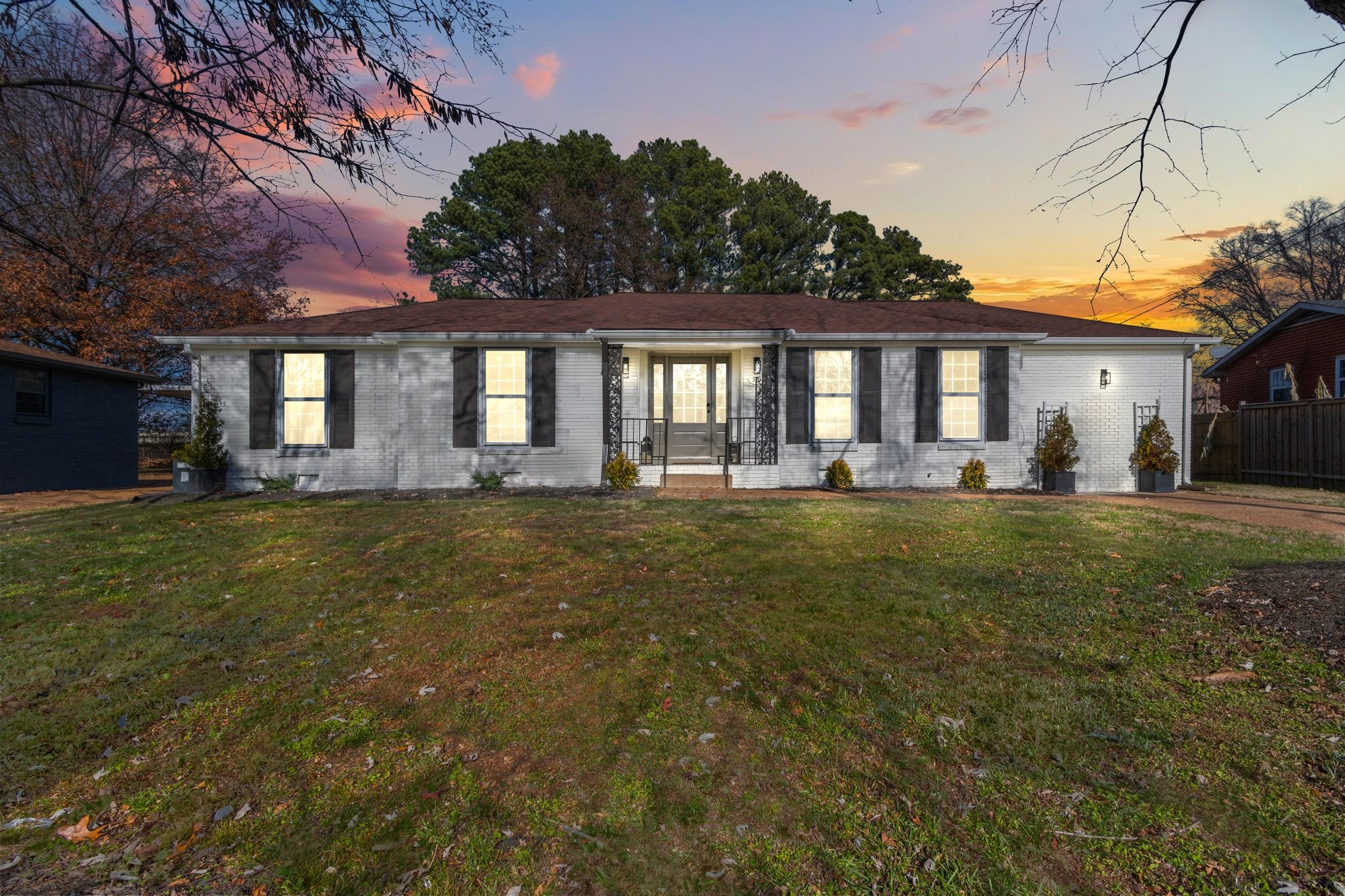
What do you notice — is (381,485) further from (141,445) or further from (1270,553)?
(141,445)

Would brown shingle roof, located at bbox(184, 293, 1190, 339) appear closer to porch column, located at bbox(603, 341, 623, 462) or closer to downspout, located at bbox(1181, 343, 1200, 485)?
porch column, located at bbox(603, 341, 623, 462)

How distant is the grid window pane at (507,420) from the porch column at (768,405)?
468cm

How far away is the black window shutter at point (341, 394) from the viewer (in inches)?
495

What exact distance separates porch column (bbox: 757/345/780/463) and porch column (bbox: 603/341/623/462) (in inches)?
110

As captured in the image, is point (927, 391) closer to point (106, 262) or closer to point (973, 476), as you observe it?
point (973, 476)

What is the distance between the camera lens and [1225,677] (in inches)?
139

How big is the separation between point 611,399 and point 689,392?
181cm

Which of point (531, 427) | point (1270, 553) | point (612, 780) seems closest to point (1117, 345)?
point (1270, 553)

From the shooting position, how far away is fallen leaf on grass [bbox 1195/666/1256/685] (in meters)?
3.48

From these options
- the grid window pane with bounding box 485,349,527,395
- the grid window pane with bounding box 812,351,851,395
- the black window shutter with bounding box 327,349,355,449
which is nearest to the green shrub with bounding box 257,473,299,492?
the black window shutter with bounding box 327,349,355,449

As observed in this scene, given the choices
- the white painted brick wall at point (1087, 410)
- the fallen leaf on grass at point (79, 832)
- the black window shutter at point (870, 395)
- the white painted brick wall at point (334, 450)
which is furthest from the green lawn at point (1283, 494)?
the white painted brick wall at point (334, 450)

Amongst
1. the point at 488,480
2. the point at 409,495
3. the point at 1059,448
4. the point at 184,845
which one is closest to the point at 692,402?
the point at 488,480

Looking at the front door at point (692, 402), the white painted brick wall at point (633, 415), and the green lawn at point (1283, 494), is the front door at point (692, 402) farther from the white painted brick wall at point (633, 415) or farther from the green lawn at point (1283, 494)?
the green lawn at point (1283, 494)

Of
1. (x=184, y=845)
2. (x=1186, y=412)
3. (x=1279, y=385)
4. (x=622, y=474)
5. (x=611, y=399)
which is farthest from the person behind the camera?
(x=1279, y=385)
